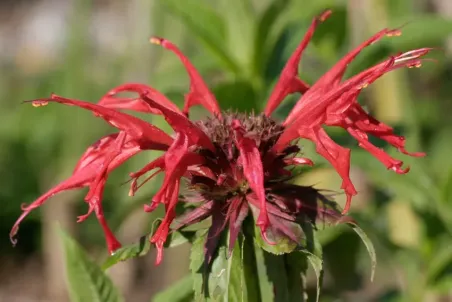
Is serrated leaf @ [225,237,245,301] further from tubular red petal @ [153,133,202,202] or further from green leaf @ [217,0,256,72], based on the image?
green leaf @ [217,0,256,72]

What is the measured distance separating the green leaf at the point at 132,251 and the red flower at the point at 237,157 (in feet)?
0.08

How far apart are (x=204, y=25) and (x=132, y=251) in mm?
526

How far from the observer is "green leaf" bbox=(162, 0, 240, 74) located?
43.8 inches

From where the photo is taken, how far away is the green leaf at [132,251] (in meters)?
0.72

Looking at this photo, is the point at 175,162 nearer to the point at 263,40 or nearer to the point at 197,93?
the point at 197,93

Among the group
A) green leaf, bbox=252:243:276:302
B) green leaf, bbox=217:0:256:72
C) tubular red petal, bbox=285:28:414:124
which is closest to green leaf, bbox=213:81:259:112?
green leaf, bbox=217:0:256:72

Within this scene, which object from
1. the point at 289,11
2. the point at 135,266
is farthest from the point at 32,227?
the point at 289,11

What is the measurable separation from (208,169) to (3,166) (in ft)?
9.23

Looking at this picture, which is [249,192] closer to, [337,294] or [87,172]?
[87,172]

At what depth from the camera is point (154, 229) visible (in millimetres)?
718

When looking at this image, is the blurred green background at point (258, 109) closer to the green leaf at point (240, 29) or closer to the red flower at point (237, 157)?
the green leaf at point (240, 29)

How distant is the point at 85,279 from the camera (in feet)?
2.52

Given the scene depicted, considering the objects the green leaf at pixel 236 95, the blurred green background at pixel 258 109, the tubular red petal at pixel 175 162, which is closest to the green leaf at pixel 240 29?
the blurred green background at pixel 258 109

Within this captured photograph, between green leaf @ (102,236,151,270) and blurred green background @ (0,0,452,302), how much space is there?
0.08m
